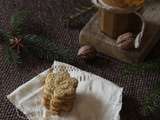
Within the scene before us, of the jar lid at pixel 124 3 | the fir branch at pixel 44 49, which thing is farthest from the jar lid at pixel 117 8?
the fir branch at pixel 44 49

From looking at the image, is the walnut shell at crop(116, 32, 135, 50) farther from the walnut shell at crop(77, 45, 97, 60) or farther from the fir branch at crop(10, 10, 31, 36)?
the fir branch at crop(10, 10, 31, 36)

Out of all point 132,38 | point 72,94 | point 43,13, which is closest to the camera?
point 72,94

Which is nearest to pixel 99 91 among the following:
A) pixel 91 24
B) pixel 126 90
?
pixel 126 90

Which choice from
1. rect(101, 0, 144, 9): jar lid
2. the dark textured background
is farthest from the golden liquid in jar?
the dark textured background

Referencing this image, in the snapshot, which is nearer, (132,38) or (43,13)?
(132,38)

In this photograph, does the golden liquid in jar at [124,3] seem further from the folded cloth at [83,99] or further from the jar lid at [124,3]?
the folded cloth at [83,99]

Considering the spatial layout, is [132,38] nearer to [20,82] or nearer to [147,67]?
[147,67]
